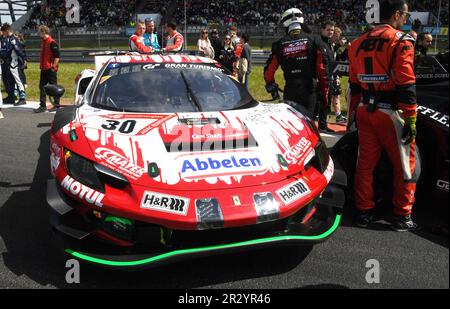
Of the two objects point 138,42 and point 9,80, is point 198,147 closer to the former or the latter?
point 138,42

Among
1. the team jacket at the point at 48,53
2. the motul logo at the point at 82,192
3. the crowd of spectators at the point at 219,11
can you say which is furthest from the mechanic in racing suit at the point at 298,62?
the crowd of spectators at the point at 219,11

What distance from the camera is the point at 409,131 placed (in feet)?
9.61

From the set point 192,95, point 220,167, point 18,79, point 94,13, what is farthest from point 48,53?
point 94,13

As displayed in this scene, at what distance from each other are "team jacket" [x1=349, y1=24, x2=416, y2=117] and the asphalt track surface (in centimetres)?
96

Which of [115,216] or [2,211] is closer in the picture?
[115,216]

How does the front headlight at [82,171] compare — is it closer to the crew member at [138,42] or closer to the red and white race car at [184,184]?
the red and white race car at [184,184]

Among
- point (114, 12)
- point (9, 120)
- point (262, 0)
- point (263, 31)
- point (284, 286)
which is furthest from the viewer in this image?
point (114, 12)

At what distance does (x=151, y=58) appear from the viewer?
13.6 feet

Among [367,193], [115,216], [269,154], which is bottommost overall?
[367,193]

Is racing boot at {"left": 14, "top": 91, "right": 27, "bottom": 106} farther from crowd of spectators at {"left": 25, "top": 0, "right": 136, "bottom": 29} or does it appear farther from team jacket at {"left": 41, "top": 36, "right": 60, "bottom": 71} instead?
crowd of spectators at {"left": 25, "top": 0, "right": 136, "bottom": 29}

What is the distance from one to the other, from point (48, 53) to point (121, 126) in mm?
6411

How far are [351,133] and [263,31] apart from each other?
20372 millimetres
